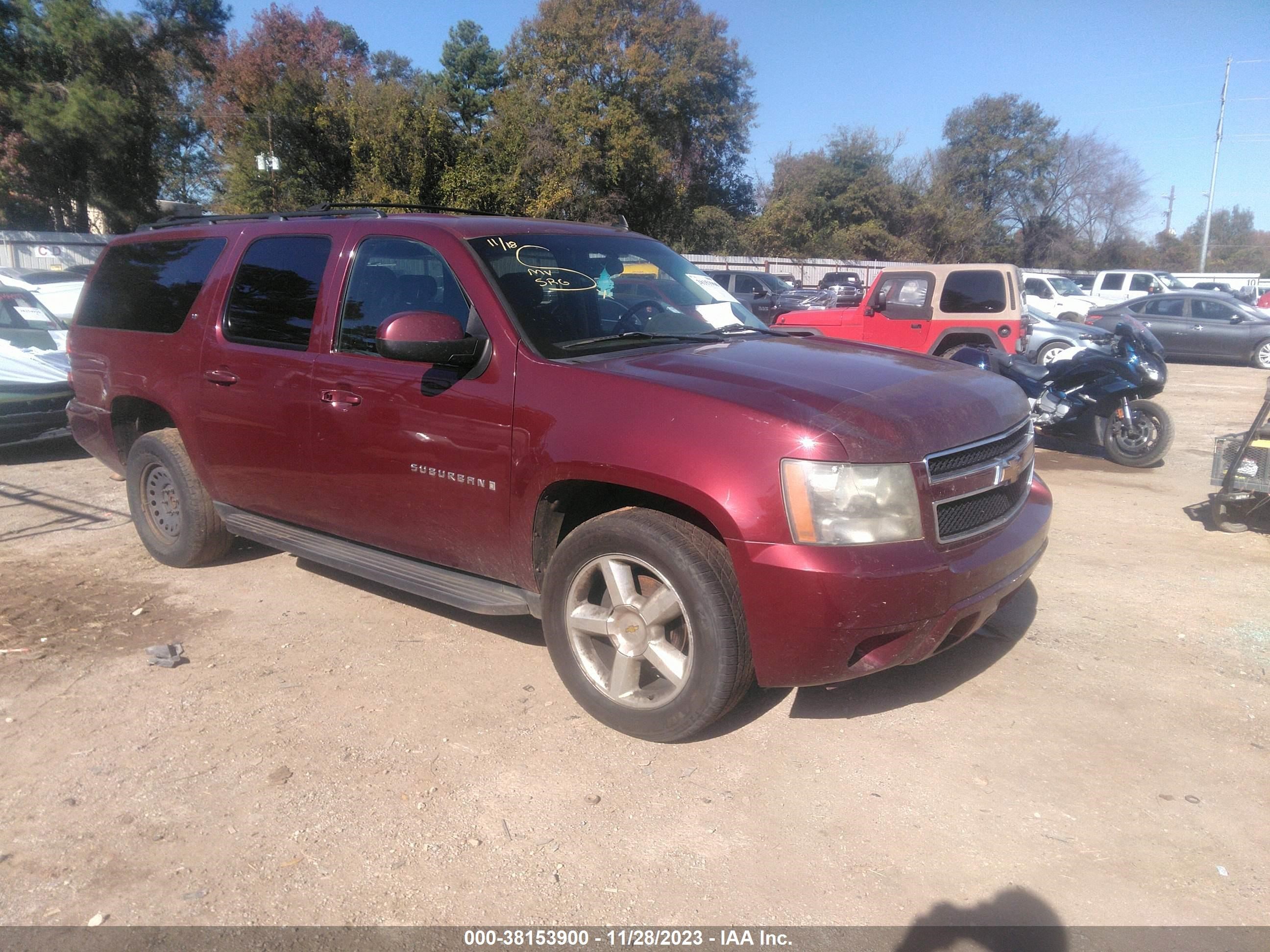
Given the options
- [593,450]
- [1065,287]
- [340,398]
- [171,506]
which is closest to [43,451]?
[171,506]

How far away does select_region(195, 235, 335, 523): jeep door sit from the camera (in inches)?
176

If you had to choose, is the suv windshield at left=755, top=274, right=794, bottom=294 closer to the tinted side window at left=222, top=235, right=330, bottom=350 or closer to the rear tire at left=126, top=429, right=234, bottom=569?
the rear tire at left=126, top=429, right=234, bottom=569

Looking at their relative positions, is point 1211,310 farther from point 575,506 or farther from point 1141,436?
point 575,506

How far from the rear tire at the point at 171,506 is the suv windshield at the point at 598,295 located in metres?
2.40

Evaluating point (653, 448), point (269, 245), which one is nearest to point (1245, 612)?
point (653, 448)

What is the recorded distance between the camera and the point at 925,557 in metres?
3.14

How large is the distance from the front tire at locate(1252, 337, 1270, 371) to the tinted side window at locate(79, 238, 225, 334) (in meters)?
20.8

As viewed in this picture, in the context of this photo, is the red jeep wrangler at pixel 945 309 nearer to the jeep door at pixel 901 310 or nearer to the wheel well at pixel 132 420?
the jeep door at pixel 901 310

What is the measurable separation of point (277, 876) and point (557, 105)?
3452 centimetres

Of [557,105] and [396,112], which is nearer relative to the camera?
[396,112]

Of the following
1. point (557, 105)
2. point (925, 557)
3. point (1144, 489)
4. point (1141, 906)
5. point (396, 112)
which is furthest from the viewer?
point (557, 105)

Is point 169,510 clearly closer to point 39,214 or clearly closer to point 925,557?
point 925,557

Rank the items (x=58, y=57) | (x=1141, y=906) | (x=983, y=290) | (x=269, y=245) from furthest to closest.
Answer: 1. (x=58, y=57)
2. (x=983, y=290)
3. (x=269, y=245)
4. (x=1141, y=906)

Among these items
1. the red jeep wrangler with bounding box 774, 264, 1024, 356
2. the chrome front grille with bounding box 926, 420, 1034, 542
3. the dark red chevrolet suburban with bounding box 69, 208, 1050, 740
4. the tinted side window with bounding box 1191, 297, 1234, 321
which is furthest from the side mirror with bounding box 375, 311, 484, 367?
the tinted side window with bounding box 1191, 297, 1234, 321
